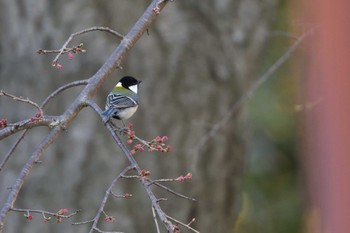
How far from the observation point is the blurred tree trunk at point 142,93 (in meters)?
4.20

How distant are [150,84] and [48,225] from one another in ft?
3.05

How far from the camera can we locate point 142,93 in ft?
14.0

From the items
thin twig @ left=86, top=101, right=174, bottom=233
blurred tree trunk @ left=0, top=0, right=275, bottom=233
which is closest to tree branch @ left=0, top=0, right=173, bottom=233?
thin twig @ left=86, top=101, right=174, bottom=233

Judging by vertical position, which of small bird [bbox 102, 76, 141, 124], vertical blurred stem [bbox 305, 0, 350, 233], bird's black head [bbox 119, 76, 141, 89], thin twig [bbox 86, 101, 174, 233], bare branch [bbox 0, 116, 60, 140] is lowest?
vertical blurred stem [bbox 305, 0, 350, 233]

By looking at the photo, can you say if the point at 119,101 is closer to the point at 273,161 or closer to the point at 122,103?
the point at 122,103

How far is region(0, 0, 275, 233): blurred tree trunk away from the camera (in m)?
4.20

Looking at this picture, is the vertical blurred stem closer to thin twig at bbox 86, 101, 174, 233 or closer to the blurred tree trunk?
thin twig at bbox 86, 101, 174, 233

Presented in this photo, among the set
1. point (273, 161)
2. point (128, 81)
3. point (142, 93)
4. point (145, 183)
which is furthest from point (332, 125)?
point (273, 161)

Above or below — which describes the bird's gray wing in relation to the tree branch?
above

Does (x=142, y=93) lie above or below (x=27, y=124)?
above

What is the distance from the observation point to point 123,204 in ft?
13.9

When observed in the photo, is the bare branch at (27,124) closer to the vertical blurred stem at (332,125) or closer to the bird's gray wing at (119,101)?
the bird's gray wing at (119,101)

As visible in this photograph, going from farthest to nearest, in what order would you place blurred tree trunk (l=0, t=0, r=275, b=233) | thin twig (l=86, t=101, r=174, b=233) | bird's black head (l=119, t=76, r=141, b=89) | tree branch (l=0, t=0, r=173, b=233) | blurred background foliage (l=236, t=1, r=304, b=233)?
blurred background foliage (l=236, t=1, r=304, b=233), blurred tree trunk (l=0, t=0, r=275, b=233), bird's black head (l=119, t=76, r=141, b=89), tree branch (l=0, t=0, r=173, b=233), thin twig (l=86, t=101, r=174, b=233)

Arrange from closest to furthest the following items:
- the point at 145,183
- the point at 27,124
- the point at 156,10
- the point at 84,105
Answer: the point at 145,183
the point at 27,124
the point at 84,105
the point at 156,10
